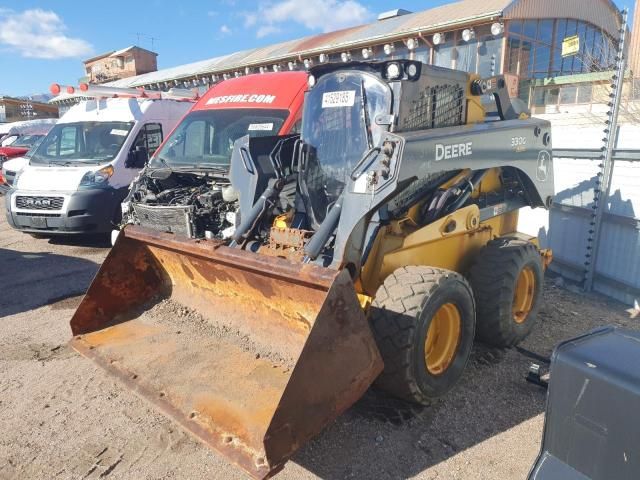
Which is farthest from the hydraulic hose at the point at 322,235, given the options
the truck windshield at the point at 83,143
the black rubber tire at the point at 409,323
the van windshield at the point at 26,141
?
the van windshield at the point at 26,141

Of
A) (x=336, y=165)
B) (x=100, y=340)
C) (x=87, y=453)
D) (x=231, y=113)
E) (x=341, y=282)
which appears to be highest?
(x=231, y=113)

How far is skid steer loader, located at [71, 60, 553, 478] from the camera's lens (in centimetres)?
278

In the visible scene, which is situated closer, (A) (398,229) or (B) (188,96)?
(A) (398,229)

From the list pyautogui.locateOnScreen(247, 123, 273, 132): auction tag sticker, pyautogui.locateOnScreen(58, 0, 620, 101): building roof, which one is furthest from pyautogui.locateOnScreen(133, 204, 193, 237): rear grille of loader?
pyautogui.locateOnScreen(58, 0, 620, 101): building roof

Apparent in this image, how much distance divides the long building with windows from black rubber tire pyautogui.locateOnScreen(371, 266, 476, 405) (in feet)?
37.4

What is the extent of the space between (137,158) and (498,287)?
21.1 ft

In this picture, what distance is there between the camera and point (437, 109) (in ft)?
13.3

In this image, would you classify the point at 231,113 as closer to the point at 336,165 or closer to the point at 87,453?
the point at 336,165

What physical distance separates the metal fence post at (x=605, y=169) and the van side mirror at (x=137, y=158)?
6491 millimetres

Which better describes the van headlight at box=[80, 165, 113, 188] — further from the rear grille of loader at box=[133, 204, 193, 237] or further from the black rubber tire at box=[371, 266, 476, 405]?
the black rubber tire at box=[371, 266, 476, 405]

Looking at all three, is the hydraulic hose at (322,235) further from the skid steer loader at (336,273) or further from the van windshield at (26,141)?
the van windshield at (26,141)

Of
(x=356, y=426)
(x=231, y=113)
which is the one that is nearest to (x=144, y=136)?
(x=231, y=113)

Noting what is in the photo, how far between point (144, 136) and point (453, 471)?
24.6 feet

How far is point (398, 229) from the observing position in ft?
12.2
